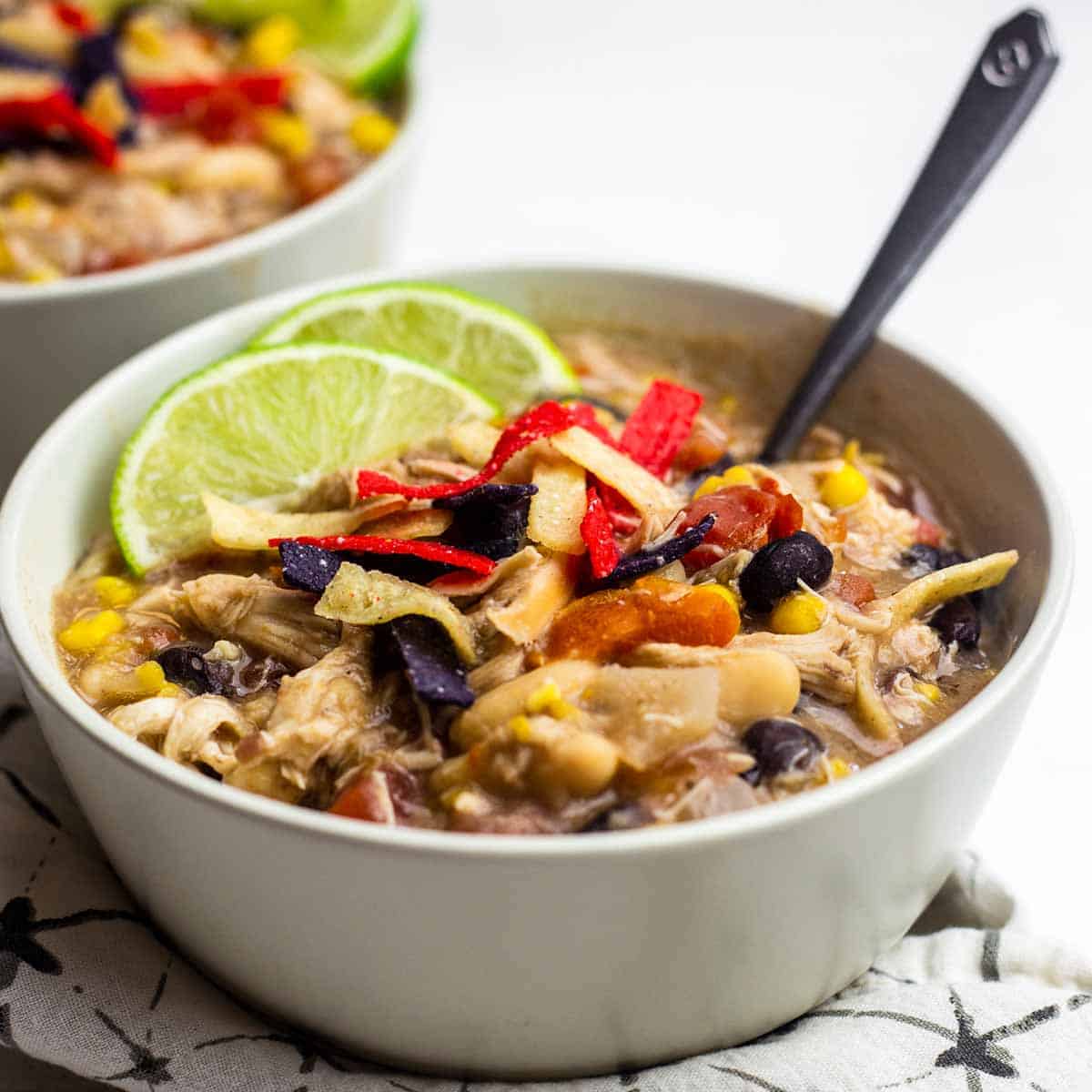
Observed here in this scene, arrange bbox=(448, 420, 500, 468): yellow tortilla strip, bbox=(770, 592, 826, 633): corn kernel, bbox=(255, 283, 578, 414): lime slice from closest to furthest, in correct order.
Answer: bbox=(770, 592, 826, 633): corn kernel, bbox=(448, 420, 500, 468): yellow tortilla strip, bbox=(255, 283, 578, 414): lime slice

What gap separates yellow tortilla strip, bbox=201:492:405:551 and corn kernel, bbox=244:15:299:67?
2.45 meters

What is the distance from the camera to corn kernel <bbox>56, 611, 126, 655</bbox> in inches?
119

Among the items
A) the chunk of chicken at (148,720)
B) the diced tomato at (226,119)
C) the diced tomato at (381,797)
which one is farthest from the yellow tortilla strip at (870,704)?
the diced tomato at (226,119)

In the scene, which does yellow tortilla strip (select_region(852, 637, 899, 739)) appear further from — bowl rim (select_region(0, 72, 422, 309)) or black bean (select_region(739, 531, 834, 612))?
bowl rim (select_region(0, 72, 422, 309))

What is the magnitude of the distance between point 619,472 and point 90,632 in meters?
1.10

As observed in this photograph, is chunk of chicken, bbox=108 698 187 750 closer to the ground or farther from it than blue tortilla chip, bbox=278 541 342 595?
closer to the ground

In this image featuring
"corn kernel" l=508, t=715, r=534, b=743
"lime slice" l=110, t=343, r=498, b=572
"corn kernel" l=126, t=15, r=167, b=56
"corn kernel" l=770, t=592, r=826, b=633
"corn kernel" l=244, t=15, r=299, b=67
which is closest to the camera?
"corn kernel" l=508, t=715, r=534, b=743

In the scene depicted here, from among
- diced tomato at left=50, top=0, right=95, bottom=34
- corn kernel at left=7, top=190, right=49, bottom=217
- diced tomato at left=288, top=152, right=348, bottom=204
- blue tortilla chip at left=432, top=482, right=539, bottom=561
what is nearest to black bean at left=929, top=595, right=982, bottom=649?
blue tortilla chip at left=432, top=482, right=539, bottom=561

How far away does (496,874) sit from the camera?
2.27 metres

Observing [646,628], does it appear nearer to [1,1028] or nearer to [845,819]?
[845,819]

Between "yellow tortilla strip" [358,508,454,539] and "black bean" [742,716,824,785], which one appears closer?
"black bean" [742,716,824,785]

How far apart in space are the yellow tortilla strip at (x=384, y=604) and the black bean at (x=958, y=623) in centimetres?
95

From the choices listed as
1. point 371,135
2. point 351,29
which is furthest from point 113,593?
point 351,29

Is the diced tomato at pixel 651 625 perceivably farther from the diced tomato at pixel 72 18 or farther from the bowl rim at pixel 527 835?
the diced tomato at pixel 72 18
